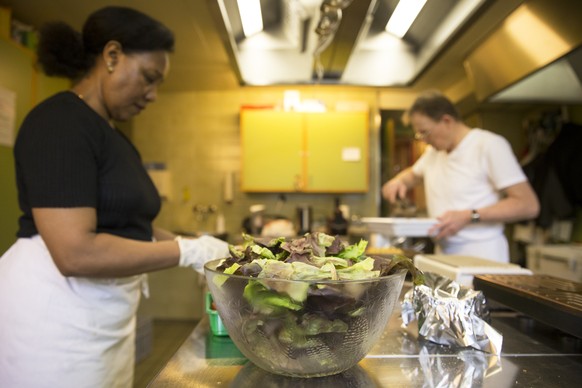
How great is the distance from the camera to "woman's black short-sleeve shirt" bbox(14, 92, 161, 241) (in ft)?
3.05

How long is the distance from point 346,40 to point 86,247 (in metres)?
1.32

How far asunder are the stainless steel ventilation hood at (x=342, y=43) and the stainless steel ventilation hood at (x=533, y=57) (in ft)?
1.34

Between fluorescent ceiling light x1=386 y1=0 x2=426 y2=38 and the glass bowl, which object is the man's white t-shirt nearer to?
fluorescent ceiling light x1=386 y1=0 x2=426 y2=38

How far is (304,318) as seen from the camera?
51 cm

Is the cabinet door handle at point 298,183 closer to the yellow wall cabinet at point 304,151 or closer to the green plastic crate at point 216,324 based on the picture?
the yellow wall cabinet at point 304,151

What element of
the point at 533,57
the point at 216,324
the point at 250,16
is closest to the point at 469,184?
the point at 533,57

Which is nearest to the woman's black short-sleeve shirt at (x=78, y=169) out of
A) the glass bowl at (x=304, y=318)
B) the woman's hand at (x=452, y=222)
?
the glass bowl at (x=304, y=318)

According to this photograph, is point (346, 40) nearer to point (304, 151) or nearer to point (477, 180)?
point (477, 180)

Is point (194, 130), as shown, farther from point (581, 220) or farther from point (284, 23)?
point (581, 220)

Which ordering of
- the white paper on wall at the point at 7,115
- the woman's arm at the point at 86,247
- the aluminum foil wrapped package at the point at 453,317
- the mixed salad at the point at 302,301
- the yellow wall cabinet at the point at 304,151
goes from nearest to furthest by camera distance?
1. the mixed salad at the point at 302,301
2. the aluminum foil wrapped package at the point at 453,317
3. the woman's arm at the point at 86,247
4. the white paper on wall at the point at 7,115
5. the yellow wall cabinet at the point at 304,151

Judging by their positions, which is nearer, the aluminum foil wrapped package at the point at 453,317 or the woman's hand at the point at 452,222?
the aluminum foil wrapped package at the point at 453,317

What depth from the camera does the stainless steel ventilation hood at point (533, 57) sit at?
5.45 ft

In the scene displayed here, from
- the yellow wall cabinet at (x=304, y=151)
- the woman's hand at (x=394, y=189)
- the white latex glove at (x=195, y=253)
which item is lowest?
the white latex glove at (x=195, y=253)

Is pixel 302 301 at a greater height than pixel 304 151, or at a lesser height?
lesser
